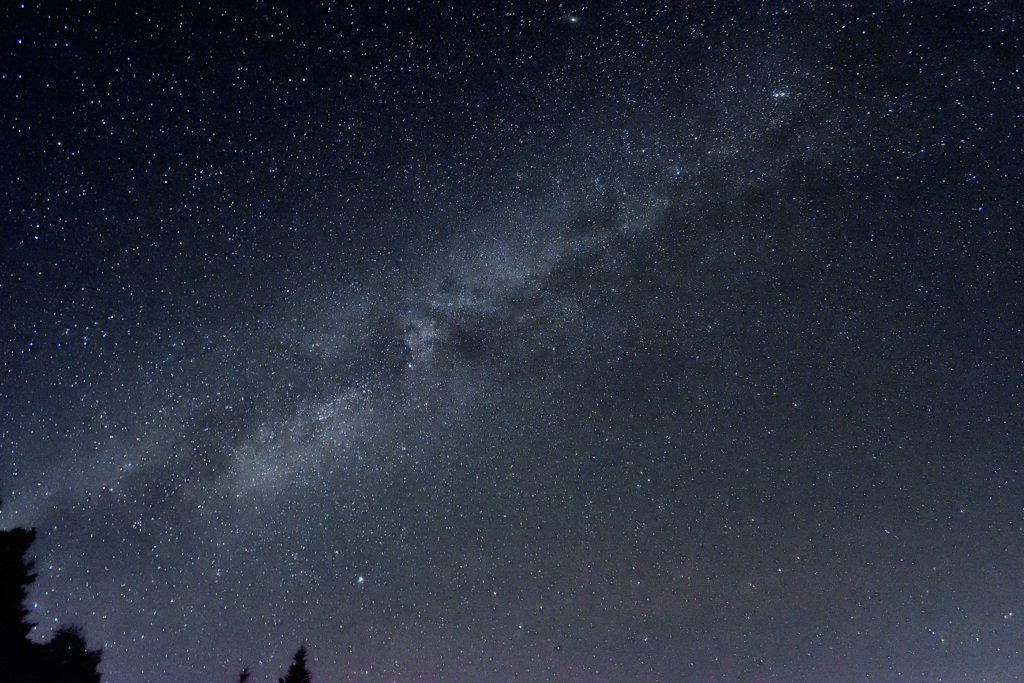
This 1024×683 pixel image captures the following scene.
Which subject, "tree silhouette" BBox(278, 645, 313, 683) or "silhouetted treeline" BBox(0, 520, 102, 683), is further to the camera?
"tree silhouette" BBox(278, 645, 313, 683)

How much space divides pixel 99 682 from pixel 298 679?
6.76 metres

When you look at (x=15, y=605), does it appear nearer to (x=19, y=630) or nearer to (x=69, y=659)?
(x=19, y=630)

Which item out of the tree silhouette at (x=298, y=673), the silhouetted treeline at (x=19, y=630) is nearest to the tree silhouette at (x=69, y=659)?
the silhouetted treeline at (x=19, y=630)

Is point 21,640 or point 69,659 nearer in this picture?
point 21,640

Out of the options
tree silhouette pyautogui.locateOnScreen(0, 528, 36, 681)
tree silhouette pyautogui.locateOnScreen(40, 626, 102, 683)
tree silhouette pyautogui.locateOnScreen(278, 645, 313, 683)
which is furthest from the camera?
tree silhouette pyautogui.locateOnScreen(278, 645, 313, 683)

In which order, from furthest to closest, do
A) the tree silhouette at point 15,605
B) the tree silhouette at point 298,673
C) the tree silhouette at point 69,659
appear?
the tree silhouette at point 298,673 < the tree silhouette at point 69,659 < the tree silhouette at point 15,605

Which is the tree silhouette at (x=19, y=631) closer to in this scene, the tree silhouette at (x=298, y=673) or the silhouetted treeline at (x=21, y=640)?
the silhouetted treeline at (x=21, y=640)

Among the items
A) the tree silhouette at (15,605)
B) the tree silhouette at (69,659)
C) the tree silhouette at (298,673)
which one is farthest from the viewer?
the tree silhouette at (298,673)

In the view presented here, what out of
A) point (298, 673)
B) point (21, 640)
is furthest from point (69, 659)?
point (298, 673)

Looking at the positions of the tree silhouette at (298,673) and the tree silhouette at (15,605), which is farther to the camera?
the tree silhouette at (298,673)

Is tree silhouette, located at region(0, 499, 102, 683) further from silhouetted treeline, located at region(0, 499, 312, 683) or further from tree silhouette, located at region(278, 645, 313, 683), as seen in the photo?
tree silhouette, located at region(278, 645, 313, 683)

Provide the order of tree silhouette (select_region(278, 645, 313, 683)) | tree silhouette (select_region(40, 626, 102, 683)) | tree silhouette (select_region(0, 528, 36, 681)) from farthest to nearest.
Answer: tree silhouette (select_region(278, 645, 313, 683)) → tree silhouette (select_region(40, 626, 102, 683)) → tree silhouette (select_region(0, 528, 36, 681))

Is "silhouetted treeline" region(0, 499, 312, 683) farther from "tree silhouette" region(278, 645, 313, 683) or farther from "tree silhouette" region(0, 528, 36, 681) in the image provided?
"tree silhouette" region(278, 645, 313, 683)

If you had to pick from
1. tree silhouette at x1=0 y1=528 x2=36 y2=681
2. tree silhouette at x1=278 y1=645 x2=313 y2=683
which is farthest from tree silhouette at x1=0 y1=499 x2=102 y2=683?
tree silhouette at x1=278 y1=645 x2=313 y2=683
